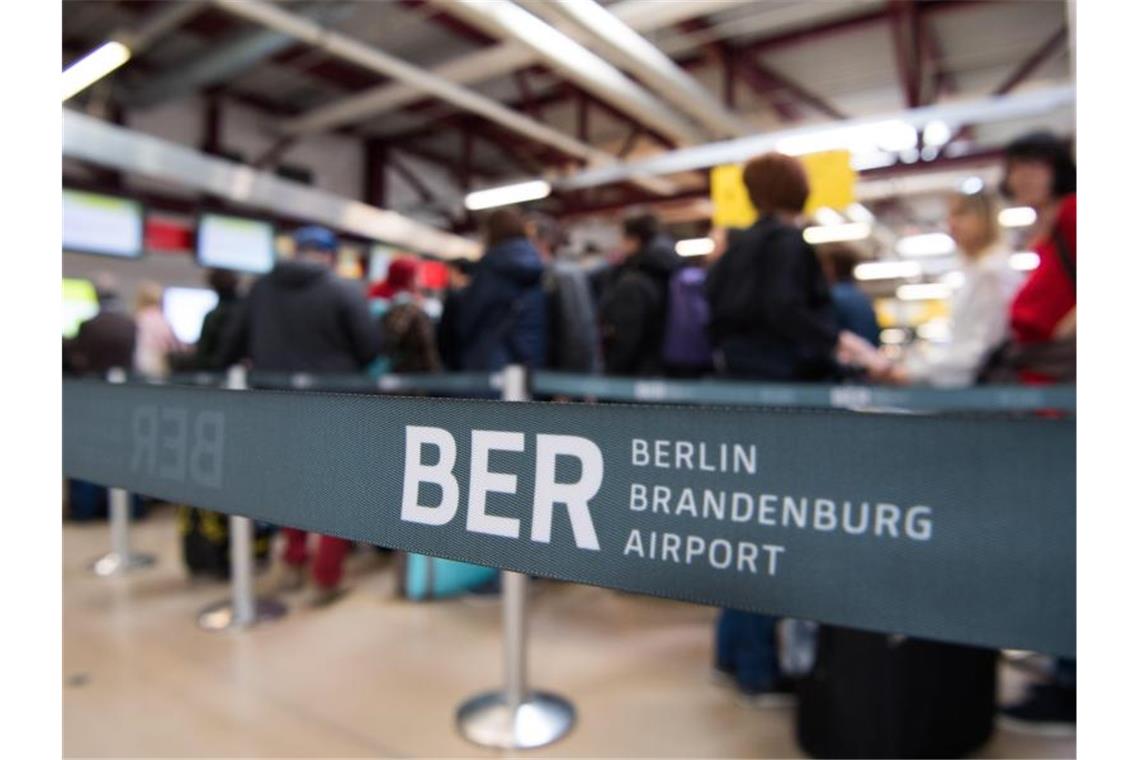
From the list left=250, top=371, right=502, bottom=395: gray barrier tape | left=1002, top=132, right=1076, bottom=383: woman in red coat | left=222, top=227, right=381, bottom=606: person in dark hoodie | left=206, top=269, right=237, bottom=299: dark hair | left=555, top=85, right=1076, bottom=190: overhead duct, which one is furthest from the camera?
left=555, top=85, right=1076, bottom=190: overhead duct

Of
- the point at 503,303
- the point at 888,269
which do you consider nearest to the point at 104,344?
the point at 503,303

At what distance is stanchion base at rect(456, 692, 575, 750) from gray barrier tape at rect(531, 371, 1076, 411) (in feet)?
3.11

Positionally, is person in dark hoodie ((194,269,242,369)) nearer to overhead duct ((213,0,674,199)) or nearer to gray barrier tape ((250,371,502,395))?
gray barrier tape ((250,371,502,395))

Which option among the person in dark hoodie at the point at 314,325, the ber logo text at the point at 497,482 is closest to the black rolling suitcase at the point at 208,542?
the person in dark hoodie at the point at 314,325

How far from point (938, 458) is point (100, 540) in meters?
4.73

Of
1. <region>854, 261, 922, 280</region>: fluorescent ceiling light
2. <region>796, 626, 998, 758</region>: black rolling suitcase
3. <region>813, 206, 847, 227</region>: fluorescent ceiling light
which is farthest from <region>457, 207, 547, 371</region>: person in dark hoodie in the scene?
<region>854, 261, 922, 280</region>: fluorescent ceiling light

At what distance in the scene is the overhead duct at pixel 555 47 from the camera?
1.58 m

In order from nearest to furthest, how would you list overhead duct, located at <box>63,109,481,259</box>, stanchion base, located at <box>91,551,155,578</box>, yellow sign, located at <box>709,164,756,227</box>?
stanchion base, located at <box>91,551,155,578</box>, yellow sign, located at <box>709,164,756,227</box>, overhead duct, located at <box>63,109,481,259</box>

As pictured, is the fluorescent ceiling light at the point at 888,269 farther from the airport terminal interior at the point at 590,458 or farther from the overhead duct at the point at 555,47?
the overhead duct at the point at 555,47

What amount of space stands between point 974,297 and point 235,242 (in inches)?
251

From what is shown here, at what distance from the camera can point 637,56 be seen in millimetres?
2391

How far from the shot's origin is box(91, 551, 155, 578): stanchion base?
3.44 m

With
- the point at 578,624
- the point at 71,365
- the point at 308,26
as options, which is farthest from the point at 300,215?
the point at 578,624
